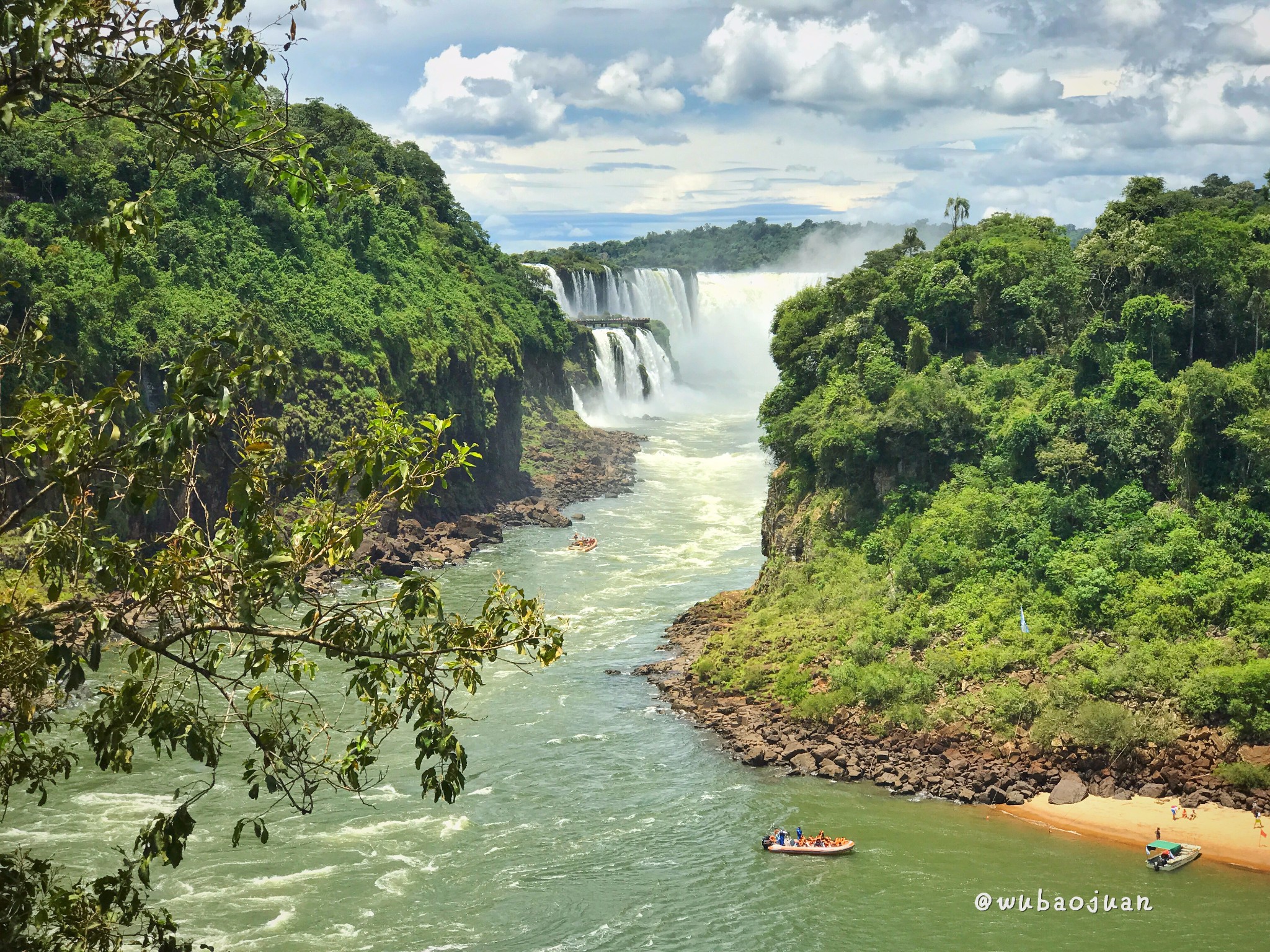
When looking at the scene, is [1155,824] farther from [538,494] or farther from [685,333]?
[685,333]

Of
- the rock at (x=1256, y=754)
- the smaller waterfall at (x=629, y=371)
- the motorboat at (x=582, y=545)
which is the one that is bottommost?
the rock at (x=1256, y=754)

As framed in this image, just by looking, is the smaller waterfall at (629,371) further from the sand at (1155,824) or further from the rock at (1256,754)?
the rock at (1256,754)

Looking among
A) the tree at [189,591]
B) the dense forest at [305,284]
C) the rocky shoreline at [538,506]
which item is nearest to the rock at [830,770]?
the rocky shoreline at [538,506]

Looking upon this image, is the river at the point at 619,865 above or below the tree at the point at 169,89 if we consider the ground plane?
below

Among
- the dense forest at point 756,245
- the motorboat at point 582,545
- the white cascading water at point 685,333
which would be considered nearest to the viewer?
the motorboat at point 582,545

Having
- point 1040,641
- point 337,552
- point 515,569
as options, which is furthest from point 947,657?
point 337,552

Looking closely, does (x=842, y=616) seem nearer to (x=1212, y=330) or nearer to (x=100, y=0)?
(x=1212, y=330)

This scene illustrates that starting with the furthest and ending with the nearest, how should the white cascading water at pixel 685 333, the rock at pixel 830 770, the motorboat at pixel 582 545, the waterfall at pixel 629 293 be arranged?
1. the waterfall at pixel 629 293
2. the white cascading water at pixel 685 333
3. the motorboat at pixel 582 545
4. the rock at pixel 830 770

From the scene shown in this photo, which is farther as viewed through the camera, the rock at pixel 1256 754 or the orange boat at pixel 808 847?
the rock at pixel 1256 754
